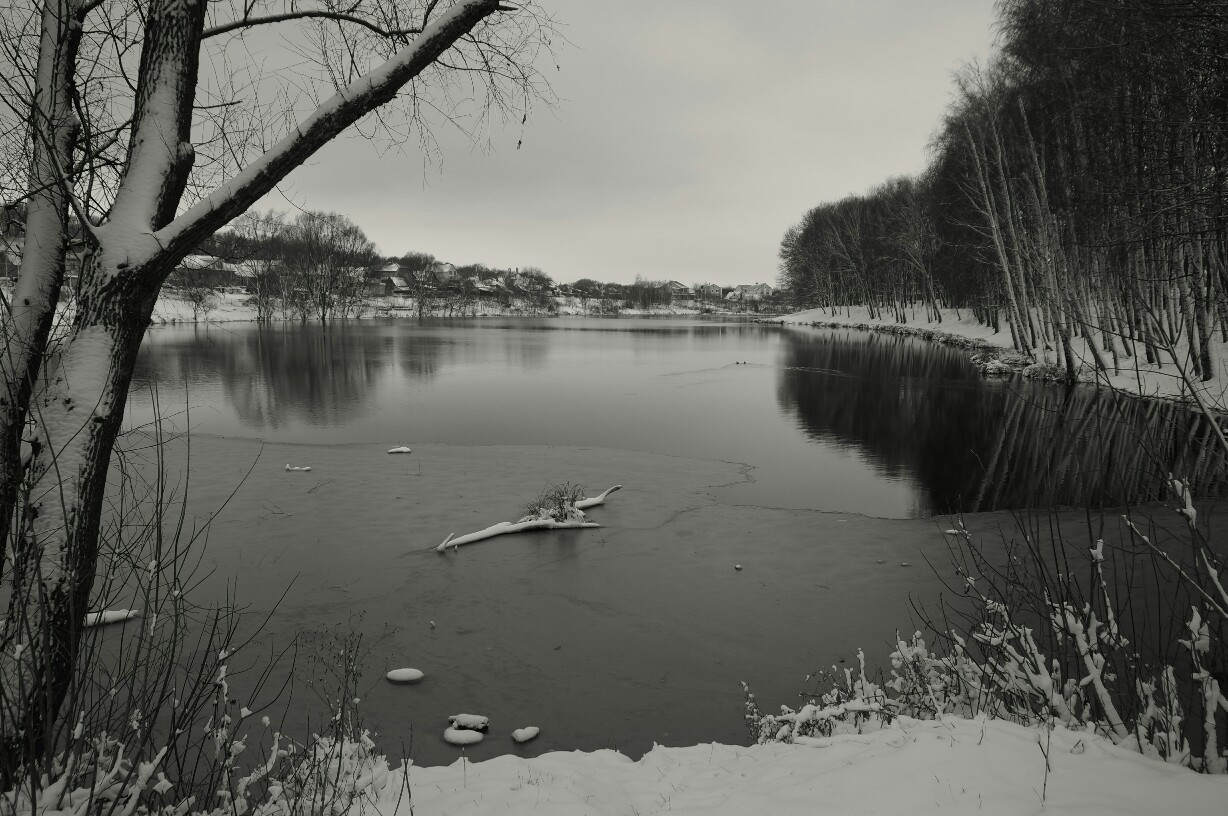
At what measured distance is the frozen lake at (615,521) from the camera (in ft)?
17.5

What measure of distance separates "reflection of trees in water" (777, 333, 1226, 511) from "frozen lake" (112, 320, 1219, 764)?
136 millimetres

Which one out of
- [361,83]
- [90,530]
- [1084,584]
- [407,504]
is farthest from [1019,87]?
[90,530]

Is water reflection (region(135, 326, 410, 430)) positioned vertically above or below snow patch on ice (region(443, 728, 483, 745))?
above

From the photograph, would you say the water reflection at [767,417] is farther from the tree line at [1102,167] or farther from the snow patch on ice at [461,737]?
the snow patch on ice at [461,737]

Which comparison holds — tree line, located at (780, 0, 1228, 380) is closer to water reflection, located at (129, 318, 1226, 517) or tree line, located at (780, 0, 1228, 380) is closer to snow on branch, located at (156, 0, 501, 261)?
water reflection, located at (129, 318, 1226, 517)

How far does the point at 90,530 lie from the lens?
2.84 metres

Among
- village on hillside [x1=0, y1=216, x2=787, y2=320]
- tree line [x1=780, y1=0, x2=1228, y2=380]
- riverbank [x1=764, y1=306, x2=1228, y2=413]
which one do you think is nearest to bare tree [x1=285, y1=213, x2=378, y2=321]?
village on hillside [x1=0, y1=216, x2=787, y2=320]

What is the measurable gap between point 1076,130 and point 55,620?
79.8 ft

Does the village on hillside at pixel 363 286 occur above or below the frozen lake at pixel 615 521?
above

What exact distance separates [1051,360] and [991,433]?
13.2 metres

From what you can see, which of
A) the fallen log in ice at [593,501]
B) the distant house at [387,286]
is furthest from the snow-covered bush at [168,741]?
the distant house at [387,286]

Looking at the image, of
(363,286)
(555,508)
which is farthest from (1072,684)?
(363,286)

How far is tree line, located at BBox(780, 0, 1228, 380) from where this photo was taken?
9.27m

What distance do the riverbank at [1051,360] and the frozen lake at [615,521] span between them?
25.3 inches
